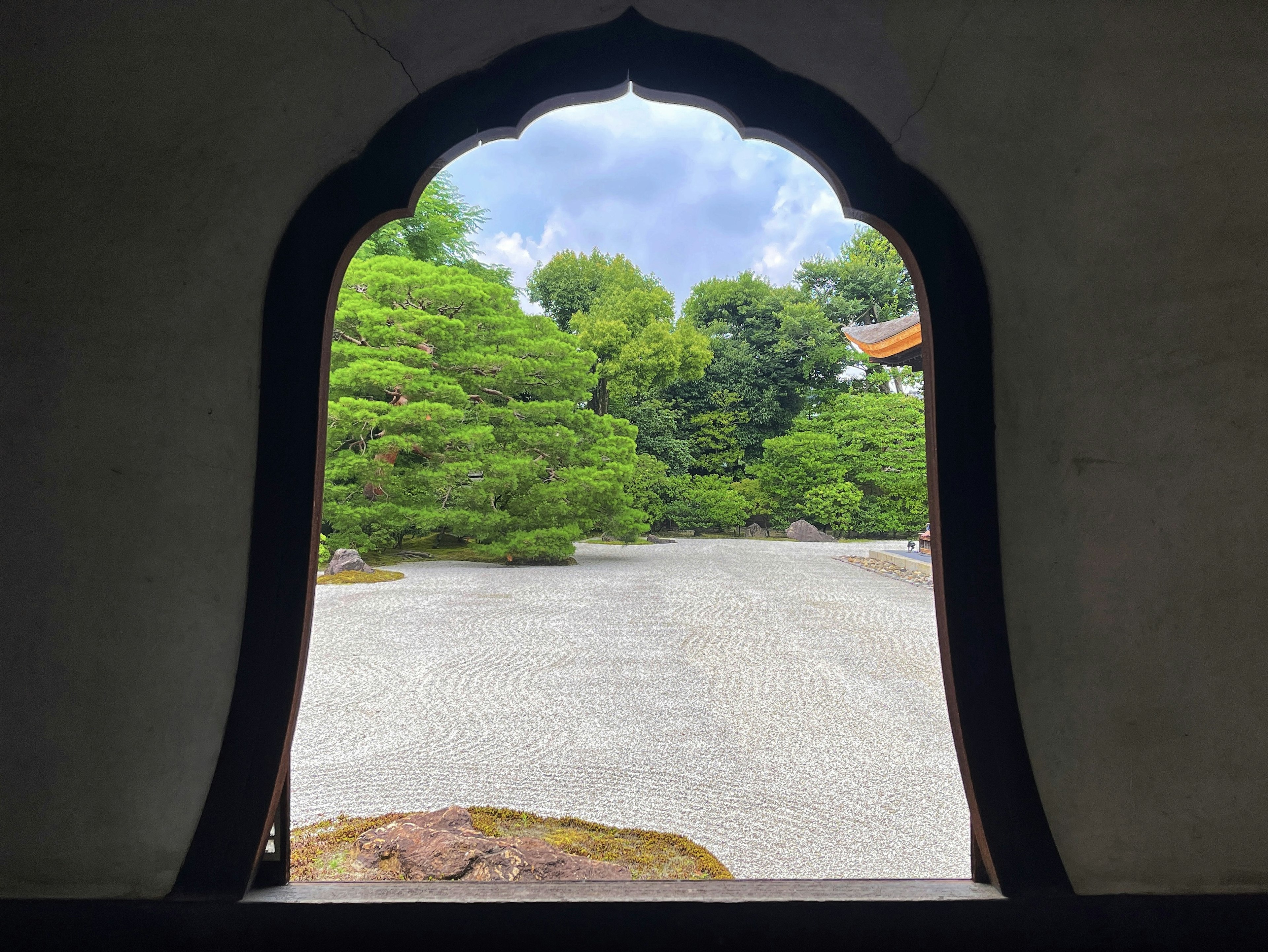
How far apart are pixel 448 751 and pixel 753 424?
33.5ft

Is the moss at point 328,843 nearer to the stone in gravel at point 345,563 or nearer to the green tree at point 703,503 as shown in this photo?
the stone in gravel at point 345,563

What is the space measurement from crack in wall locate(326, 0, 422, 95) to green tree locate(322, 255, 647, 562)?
601cm

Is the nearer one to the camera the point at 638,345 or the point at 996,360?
the point at 996,360

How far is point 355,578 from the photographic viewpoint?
6.50 m

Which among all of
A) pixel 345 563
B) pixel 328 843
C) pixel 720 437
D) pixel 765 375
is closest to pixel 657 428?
pixel 720 437

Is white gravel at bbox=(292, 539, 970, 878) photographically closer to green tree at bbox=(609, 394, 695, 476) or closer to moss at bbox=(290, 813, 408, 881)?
moss at bbox=(290, 813, 408, 881)

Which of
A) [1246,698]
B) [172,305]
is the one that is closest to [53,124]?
[172,305]

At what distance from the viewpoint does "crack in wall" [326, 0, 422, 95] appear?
108cm

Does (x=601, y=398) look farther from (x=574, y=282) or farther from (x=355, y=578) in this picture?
(x=355, y=578)

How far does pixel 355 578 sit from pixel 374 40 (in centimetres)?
606

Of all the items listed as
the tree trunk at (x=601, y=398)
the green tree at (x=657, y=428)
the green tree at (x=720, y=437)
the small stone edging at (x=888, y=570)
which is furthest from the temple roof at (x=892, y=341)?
the tree trunk at (x=601, y=398)

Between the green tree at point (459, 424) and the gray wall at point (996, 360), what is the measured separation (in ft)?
19.5

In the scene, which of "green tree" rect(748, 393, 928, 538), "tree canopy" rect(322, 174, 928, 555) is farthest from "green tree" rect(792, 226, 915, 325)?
"green tree" rect(748, 393, 928, 538)

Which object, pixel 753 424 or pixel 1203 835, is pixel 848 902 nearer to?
pixel 1203 835
